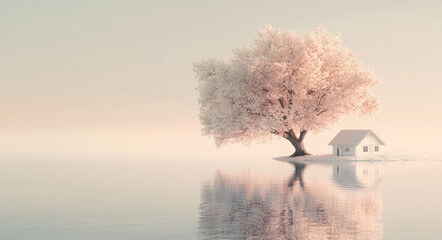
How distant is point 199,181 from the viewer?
127 ft

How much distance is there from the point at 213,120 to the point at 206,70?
26.1 feet

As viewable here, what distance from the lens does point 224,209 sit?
76.6 feet

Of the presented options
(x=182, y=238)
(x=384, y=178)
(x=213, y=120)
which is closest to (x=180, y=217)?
(x=182, y=238)

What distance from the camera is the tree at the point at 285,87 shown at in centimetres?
6875

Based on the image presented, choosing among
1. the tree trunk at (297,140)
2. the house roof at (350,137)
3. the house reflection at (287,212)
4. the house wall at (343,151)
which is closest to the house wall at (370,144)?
the house roof at (350,137)

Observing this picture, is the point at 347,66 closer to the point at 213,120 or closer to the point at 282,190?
the point at 213,120

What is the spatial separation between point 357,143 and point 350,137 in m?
2.46

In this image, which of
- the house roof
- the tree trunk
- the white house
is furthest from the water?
the house roof

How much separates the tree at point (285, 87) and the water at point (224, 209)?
31.2 meters

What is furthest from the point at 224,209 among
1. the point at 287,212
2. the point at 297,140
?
the point at 297,140

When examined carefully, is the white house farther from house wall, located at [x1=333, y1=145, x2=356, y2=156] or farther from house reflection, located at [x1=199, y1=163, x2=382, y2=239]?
house reflection, located at [x1=199, y1=163, x2=382, y2=239]

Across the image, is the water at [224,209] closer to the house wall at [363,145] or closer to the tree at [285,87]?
the tree at [285,87]

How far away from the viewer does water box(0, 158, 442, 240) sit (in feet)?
60.0

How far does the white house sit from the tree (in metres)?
5.66
